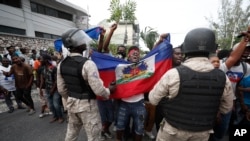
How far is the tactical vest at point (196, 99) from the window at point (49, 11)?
17658mm

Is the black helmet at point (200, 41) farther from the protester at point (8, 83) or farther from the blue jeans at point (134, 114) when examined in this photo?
the protester at point (8, 83)

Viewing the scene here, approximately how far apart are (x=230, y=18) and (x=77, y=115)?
2514 centimetres

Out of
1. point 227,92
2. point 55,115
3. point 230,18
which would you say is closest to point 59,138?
point 55,115

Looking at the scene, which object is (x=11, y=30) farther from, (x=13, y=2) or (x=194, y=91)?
(x=194, y=91)

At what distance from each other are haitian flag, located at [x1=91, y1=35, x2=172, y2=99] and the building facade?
33.1 ft

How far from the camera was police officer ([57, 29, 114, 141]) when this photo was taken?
2.28m

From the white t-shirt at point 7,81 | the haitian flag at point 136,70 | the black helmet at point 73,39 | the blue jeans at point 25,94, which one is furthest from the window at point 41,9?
the black helmet at point 73,39

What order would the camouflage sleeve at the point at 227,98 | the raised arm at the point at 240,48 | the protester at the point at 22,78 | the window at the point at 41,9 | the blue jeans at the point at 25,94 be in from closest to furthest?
the camouflage sleeve at the point at 227,98 → the raised arm at the point at 240,48 → the protester at the point at 22,78 → the blue jeans at the point at 25,94 → the window at the point at 41,9

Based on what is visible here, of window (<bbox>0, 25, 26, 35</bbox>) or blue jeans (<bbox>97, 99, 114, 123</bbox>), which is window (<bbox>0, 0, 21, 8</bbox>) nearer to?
window (<bbox>0, 25, 26, 35</bbox>)

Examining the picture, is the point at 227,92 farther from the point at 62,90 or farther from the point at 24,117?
the point at 24,117

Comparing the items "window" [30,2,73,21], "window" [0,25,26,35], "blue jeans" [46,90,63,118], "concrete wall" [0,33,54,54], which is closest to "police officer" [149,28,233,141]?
"blue jeans" [46,90,63,118]

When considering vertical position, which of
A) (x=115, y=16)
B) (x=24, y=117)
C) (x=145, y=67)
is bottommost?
(x=24, y=117)

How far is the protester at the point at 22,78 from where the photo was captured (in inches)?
204

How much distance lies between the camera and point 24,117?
16.9ft
